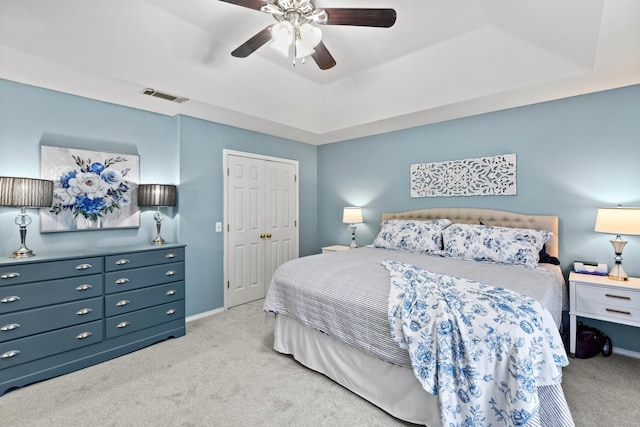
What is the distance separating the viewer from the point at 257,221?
4234 mm

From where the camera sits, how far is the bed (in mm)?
1727

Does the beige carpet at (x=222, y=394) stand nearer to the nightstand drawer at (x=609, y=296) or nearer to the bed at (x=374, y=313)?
the bed at (x=374, y=313)

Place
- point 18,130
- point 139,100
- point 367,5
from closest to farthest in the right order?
1. point 367,5
2. point 18,130
3. point 139,100

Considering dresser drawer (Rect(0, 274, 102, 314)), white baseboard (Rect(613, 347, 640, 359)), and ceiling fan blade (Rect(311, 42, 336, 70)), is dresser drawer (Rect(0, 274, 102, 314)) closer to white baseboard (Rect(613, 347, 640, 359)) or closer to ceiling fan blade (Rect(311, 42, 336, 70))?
ceiling fan blade (Rect(311, 42, 336, 70))

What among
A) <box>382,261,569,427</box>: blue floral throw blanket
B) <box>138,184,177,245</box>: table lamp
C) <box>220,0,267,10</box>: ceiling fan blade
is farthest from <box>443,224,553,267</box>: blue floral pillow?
<box>138,184,177,245</box>: table lamp

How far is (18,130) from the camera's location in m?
2.55

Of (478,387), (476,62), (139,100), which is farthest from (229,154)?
(478,387)

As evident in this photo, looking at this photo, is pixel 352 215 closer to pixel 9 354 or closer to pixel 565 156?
pixel 565 156

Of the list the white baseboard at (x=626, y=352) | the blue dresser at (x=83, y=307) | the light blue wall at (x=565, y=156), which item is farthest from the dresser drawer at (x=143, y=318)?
the white baseboard at (x=626, y=352)

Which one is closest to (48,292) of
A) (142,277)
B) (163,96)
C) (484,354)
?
(142,277)

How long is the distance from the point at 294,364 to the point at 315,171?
3.39 metres

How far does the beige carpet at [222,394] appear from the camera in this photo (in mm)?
1849

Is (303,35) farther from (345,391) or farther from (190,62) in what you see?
(345,391)

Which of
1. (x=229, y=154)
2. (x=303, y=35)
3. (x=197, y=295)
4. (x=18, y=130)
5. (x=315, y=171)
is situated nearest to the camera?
(x=303, y=35)
